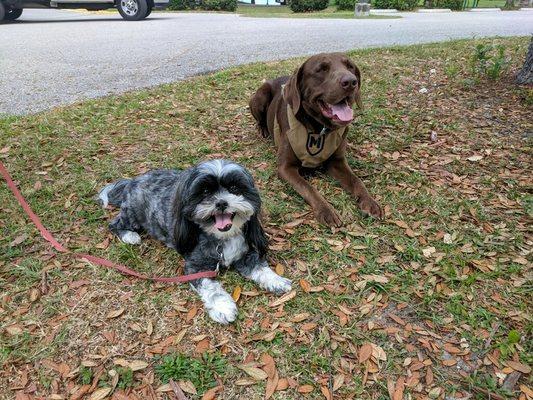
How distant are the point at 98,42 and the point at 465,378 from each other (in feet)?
35.9

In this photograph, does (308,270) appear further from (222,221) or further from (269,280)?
(222,221)

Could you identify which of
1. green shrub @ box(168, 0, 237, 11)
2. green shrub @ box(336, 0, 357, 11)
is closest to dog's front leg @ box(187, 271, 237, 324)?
green shrub @ box(168, 0, 237, 11)

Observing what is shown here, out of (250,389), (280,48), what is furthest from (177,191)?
(280,48)

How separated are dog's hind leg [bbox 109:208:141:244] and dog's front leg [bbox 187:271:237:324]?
2.70 ft

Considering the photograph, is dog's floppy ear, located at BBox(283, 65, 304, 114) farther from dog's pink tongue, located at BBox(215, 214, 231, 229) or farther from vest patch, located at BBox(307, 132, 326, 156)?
dog's pink tongue, located at BBox(215, 214, 231, 229)

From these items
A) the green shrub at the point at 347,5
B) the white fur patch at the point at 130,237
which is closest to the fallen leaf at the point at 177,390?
the white fur patch at the point at 130,237

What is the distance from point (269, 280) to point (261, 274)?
0.08 metres

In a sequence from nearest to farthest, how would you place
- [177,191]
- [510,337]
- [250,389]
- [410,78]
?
[250,389], [510,337], [177,191], [410,78]

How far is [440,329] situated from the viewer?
286 centimetres

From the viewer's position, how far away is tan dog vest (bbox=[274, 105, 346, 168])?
4.30m

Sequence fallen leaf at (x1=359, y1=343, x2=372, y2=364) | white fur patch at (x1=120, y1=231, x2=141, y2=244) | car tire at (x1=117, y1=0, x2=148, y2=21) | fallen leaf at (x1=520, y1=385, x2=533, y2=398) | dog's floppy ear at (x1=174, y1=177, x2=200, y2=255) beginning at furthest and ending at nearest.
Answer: car tire at (x1=117, y1=0, x2=148, y2=21), white fur patch at (x1=120, y1=231, x2=141, y2=244), dog's floppy ear at (x1=174, y1=177, x2=200, y2=255), fallen leaf at (x1=359, y1=343, x2=372, y2=364), fallen leaf at (x1=520, y1=385, x2=533, y2=398)

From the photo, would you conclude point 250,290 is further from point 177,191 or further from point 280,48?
point 280,48

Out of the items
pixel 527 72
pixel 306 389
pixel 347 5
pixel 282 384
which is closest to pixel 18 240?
pixel 282 384

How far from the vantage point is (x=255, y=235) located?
3160 mm
